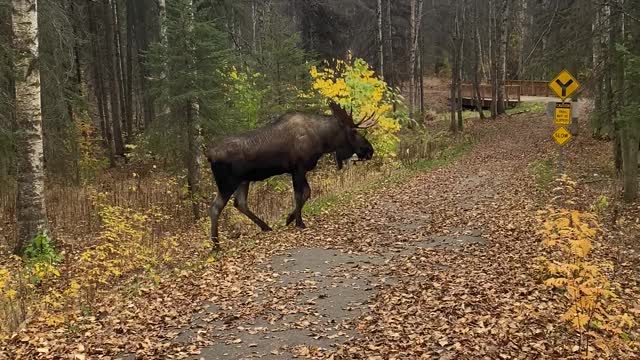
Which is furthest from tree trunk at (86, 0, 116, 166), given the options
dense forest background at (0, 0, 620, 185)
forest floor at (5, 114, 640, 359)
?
forest floor at (5, 114, 640, 359)

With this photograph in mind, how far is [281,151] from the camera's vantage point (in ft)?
37.4

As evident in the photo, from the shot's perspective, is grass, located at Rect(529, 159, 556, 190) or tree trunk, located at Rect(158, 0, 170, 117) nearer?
tree trunk, located at Rect(158, 0, 170, 117)

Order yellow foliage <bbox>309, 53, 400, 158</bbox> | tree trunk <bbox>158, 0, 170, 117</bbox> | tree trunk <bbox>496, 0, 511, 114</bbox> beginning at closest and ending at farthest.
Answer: tree trunk <bbox>158, 0, 170, 117</bbox> → yellow foliage <bbox>309, 53, 400, 158</bbox> → tree trunk <bbox>496, 0, 511, 114</bbox>

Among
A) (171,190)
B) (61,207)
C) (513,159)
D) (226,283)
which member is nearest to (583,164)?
(513,159)

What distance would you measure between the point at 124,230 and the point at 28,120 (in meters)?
2.65

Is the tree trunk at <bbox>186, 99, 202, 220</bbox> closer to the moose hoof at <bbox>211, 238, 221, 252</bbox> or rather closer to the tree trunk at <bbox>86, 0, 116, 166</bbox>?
the moose hoof at <bbox>211, 238, 221, 252</bbox>

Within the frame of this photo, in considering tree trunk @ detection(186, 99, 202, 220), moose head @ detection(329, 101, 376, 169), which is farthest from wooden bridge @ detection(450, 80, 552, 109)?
moose head @ detection(329, 101, 376, 169)

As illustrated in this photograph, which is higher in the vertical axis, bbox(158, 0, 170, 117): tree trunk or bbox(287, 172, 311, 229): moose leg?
bbox(158, 0, 170, 117): tree trunk

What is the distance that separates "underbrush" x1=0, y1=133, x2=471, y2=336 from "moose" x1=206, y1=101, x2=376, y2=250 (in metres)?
1.09

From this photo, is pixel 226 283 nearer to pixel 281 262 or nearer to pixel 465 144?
pixel 281 262

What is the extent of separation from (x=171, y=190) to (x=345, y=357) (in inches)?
480

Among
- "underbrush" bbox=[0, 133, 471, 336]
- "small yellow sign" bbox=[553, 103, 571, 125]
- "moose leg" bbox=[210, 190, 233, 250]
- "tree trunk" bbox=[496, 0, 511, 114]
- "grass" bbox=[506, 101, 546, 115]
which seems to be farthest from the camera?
"grass" bbox=[506, 101, 546, 115]

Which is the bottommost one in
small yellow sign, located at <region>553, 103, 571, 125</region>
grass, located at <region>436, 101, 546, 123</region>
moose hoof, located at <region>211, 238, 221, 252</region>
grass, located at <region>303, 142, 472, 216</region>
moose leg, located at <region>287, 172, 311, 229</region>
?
moose hoof, located at <region>211, 238, 221, 252</region>

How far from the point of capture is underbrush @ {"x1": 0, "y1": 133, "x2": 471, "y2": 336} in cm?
816
